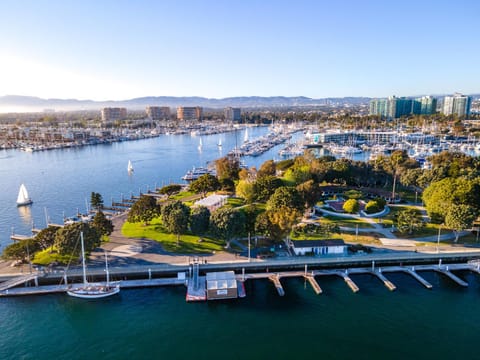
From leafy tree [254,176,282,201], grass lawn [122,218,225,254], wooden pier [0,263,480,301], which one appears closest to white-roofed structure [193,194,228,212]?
leafy tree [254,176,282,201]

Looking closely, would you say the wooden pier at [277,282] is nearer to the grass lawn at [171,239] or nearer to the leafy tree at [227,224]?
the leafy tree at [227,224]

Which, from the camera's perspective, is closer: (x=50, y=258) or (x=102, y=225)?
(x=50, y=258)

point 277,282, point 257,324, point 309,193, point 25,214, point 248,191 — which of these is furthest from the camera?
point 25,214

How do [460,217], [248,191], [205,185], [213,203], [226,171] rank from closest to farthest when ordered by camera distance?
[460,217], [213,203], [248,191], [205,185], [226,171]

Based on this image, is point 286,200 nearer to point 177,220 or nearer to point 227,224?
point 227,224

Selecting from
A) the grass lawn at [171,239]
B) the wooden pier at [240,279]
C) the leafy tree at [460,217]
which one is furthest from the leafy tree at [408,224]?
the grass lawn at [171,239]

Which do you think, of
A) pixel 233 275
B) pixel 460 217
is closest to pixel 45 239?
pixel 233 275

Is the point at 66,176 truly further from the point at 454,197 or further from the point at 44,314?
the point at 454,197
